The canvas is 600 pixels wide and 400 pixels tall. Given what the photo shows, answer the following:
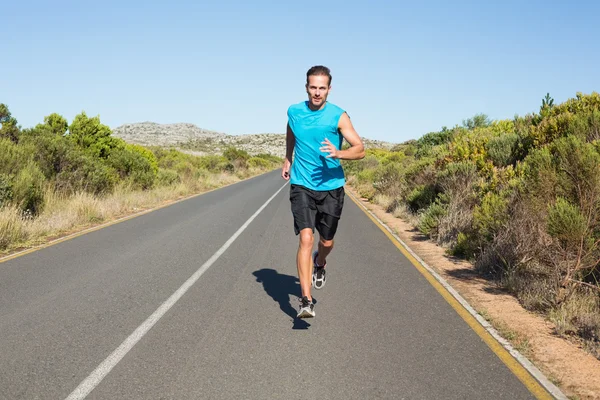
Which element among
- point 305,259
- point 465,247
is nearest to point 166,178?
point 465,247

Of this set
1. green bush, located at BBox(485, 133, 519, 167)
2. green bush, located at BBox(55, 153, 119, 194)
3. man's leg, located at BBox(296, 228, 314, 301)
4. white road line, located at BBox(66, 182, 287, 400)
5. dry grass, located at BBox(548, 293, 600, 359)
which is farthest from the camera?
green bush, located at BBox(55, 153, 119, 194)

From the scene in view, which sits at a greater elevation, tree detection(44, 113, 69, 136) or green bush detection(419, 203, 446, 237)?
tree detection(44, 113, 69, 136)

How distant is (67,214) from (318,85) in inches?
429

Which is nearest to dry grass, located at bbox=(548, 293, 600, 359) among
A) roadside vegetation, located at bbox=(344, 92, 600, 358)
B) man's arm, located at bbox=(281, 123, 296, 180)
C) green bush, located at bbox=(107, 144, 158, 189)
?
roadside vegetation, located at bbox=(344, 92, 600, 358)

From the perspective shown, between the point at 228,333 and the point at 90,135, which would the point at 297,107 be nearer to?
the point at 228,333

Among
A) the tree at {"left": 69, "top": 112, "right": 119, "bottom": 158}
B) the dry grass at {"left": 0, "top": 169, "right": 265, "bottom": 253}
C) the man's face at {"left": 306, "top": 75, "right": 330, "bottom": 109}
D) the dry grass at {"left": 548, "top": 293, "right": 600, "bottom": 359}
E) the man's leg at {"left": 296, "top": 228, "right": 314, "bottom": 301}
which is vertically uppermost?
the man's face at {"left": 306, "top": 75, "right": 330, "bottom": 109}

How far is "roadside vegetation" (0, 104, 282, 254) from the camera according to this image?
12750 millimetres

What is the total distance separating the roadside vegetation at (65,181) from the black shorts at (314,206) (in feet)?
23.0

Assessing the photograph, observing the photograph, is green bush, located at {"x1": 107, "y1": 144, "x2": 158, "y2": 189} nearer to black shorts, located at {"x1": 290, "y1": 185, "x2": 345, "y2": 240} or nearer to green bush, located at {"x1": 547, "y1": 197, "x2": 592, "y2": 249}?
black shorts, located at {"x1": 290, "y1": 185, "x2": 345, "y2": 240}

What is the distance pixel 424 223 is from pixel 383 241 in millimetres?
1476

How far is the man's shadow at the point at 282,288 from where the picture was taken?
20.1ft

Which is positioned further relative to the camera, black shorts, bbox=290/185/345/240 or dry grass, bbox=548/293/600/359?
black shorts, bbox=290/185/345/240

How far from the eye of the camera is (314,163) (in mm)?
5656

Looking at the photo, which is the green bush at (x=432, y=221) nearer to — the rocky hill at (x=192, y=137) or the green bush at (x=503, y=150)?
the green bush at (x=503, y=150)
